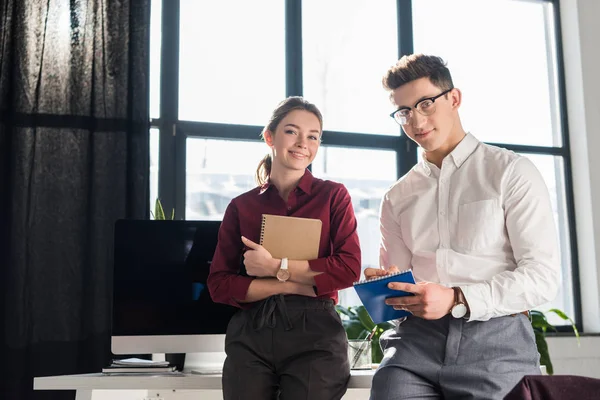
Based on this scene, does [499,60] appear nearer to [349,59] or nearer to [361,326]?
[349,59]

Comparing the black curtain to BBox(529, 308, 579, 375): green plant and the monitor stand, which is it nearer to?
the monitor stand

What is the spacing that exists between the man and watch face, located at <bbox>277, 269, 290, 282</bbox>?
244 mm

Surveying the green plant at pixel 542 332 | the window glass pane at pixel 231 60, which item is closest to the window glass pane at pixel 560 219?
the green plant at pixel 542 332

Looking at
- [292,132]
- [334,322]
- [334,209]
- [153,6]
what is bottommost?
[334,322]

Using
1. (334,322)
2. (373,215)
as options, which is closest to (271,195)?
(334,322)

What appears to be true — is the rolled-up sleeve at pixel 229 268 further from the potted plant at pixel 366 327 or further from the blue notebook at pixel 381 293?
the potted plant at pixel 366 327

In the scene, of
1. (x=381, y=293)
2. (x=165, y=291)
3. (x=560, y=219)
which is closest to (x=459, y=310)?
(x=381, y=293)

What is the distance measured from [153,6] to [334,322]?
2569mm

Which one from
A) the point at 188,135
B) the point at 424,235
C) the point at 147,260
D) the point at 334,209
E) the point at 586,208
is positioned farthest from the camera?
the point at 586,208

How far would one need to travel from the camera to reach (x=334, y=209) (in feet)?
6.63

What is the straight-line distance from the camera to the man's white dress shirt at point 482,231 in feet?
5.30

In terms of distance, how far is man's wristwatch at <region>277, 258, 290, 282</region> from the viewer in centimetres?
187

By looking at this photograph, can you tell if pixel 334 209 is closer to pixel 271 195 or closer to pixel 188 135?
pixel 271 195

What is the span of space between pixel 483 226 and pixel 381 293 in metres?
0.31
